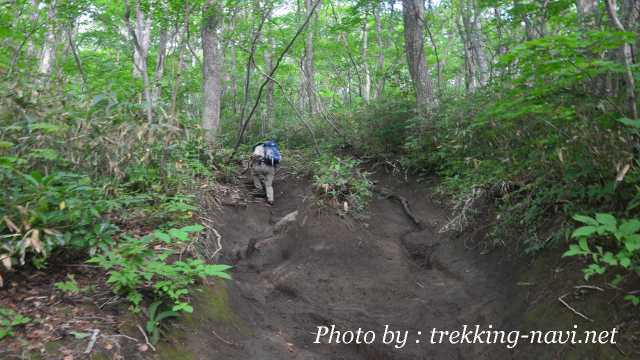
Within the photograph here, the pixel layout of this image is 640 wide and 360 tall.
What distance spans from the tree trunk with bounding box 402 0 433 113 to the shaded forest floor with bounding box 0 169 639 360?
2.79 m

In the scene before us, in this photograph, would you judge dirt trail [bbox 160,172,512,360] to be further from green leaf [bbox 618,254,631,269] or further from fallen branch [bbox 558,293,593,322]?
green leaf [bbox 618,254,631,269]

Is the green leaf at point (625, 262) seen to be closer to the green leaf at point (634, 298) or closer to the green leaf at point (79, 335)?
the green leaf at point (634, 298)

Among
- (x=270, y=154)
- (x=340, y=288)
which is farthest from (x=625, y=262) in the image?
(x=270, y=154)

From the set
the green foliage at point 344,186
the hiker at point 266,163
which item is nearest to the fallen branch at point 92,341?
the green foliage at point 344,186

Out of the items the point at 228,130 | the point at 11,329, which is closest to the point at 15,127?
the point at 11,329

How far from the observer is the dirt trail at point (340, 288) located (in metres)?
4.41

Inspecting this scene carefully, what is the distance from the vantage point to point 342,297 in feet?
A: 19.6

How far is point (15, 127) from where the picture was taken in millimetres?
4414

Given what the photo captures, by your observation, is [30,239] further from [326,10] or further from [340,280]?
[326,10]

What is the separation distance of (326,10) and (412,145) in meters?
14.4

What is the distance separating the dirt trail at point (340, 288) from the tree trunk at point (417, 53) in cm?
275

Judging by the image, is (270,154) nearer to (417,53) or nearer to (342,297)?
(417,53)

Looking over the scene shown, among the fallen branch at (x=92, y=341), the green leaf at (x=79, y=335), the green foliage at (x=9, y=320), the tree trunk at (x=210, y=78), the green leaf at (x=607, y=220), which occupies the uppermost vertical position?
the tree trunk at (x=210, y=78)

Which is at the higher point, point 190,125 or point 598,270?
point 190,125
